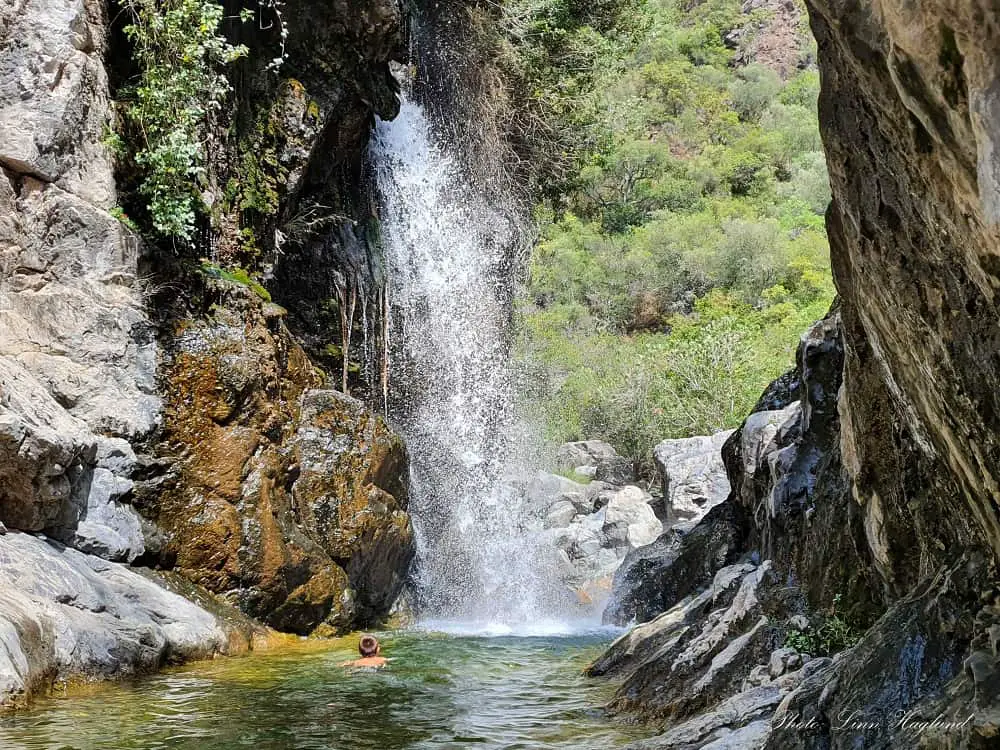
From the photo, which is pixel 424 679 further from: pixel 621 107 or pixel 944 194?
pixel 621 107

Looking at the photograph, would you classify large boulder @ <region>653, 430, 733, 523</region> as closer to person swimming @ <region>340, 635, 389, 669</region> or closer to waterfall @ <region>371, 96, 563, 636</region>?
waterfall @ <region>371, 96, 563, 636</region>

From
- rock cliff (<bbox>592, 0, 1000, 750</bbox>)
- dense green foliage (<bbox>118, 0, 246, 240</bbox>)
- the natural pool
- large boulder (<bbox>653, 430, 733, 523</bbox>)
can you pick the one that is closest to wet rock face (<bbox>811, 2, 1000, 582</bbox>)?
rock cliff (<bbox>592, 0, 1000, 750</bbox>)

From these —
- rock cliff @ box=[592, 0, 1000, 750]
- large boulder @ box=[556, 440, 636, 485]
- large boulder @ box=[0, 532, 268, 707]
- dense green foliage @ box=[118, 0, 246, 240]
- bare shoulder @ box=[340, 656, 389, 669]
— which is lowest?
bare shoulder @ box=[340, 656, 389, 669]

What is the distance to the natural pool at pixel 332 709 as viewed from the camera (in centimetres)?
550

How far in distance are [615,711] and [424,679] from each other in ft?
8.06

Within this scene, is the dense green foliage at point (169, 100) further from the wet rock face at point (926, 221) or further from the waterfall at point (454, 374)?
the wet rock face at point (926, 221)

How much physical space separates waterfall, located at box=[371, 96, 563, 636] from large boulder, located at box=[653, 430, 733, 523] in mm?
2974

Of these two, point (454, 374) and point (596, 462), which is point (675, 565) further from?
point (596, 462)

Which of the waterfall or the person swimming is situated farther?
the waterfall

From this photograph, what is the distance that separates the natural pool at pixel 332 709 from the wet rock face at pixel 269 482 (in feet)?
4.70

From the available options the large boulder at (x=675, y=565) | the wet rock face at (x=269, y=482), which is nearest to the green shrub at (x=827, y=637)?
the large boulder at (x=675, y=565)

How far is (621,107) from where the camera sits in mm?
25766

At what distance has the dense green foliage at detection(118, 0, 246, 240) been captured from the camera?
11.3 meters

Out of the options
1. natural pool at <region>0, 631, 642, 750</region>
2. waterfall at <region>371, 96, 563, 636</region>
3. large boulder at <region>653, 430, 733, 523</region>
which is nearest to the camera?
natural pool at <region>0, 631, 642, 750</region>
